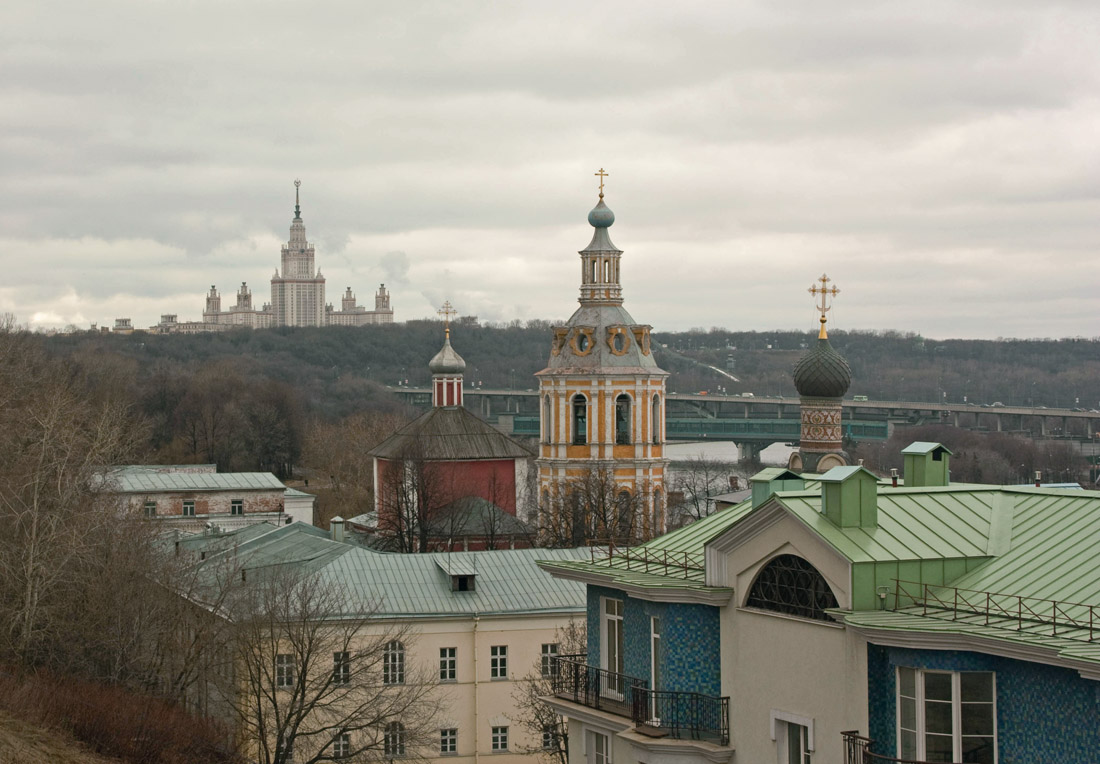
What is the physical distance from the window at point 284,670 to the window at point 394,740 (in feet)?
6.42

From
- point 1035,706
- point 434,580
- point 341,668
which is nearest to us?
point 1035,706

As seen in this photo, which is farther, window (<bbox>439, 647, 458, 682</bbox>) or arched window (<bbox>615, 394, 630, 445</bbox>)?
arched window (<bbox>615, 394, 630, 445</bbox>)

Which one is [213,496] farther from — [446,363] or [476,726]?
[476,726]

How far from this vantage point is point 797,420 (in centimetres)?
13612

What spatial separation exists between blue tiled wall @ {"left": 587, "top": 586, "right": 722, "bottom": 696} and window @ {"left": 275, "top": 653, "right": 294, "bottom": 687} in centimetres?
1216

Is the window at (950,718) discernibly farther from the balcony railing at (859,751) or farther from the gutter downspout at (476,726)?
the gutter downspout at (476,726)

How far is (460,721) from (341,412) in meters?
99.9

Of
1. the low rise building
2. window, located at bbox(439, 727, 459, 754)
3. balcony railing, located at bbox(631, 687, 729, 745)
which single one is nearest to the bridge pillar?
window, located at bbox(439, 727, 459, 754)

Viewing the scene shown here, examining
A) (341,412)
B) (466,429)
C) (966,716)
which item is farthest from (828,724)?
(341,412)

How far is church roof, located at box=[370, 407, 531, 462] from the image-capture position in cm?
5741

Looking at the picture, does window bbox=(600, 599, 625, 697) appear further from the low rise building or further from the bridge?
the bridge

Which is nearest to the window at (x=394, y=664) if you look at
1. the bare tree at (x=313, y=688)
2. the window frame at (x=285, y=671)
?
the bare tree at (x=313, y=688)

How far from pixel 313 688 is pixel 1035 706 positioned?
55.8ft

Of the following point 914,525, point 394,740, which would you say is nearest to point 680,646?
point 914,525
